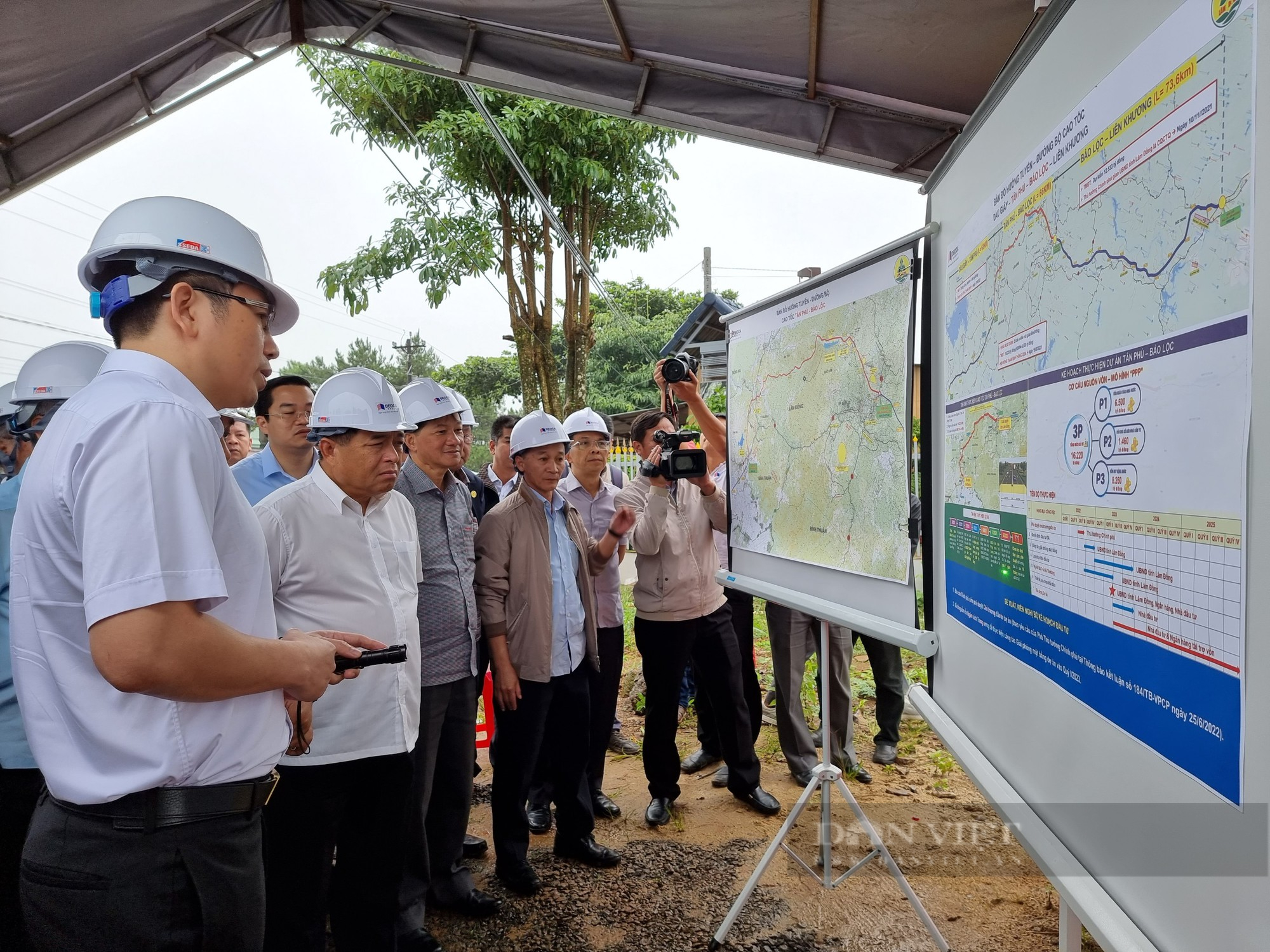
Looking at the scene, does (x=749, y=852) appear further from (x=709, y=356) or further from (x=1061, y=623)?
(x=1061, y=623)

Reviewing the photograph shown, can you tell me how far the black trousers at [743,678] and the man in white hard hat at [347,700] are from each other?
2346mm

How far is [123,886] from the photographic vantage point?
1.22 m

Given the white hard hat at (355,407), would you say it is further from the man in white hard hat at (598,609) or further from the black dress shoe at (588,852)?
the black dress shoe at (588,852)

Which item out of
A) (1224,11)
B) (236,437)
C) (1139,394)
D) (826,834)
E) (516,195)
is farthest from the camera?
(516,195)

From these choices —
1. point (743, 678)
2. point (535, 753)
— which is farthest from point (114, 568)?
point (743, 678)

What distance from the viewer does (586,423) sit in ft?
14.0

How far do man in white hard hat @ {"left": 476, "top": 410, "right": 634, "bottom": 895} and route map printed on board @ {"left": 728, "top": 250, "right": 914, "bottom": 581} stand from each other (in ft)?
2.76

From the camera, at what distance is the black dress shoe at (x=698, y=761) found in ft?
15.0

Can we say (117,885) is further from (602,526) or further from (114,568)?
(602,526)

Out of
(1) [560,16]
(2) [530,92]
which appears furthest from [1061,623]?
(2) [530,92]

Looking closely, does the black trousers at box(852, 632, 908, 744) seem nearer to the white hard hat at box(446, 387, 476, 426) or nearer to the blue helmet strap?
the white hard hat at box(446, 387, 476, 426)

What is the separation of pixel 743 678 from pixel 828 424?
2.35 metres

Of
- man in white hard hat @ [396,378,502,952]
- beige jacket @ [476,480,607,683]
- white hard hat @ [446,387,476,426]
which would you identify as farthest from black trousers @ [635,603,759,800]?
white hard hat @ [446,387,476,426]

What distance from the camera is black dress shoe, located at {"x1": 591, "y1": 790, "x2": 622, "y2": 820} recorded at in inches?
157
